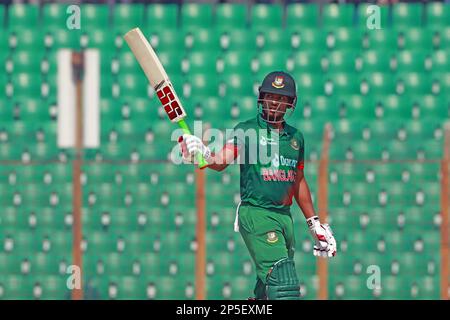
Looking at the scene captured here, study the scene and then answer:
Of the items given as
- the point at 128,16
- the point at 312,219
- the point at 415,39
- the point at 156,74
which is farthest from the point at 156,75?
the point at 415,39

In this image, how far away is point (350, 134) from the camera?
35.7 feet

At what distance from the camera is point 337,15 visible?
11.4m

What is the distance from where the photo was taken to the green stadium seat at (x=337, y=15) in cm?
1134

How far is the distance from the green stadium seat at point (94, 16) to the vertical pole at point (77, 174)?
1447 millimetres

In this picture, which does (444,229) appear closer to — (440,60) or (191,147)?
(440,60)

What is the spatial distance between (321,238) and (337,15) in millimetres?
4862

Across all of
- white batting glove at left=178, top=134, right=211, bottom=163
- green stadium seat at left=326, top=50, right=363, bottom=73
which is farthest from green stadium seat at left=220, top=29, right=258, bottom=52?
white batting glove at left=178, top=134, right=211, bottom=163

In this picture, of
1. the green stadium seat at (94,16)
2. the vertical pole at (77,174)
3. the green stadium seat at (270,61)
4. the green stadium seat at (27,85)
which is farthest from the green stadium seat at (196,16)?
the vertical pole at (77,174)

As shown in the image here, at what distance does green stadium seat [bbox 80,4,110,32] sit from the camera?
37.6 ft

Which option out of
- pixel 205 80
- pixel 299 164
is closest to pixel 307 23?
pixel 205 80

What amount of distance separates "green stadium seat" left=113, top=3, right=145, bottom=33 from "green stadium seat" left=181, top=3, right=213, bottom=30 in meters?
0.42

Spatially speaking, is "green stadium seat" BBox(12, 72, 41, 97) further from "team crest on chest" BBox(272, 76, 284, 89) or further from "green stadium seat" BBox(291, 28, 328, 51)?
"team crest on chest" BBox(272, 76, 284, 89)

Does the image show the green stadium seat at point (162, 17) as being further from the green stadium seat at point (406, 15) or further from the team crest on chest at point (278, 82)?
the team crest on chest at point (278, 82)
